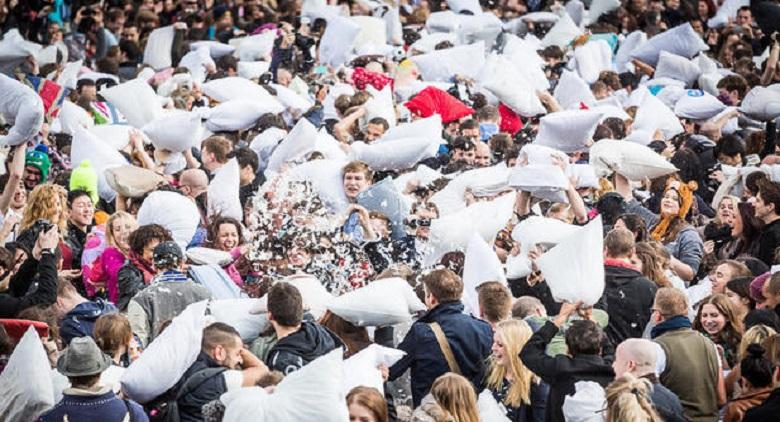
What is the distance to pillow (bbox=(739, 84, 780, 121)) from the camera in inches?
444

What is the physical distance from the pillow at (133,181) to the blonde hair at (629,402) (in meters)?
3.91

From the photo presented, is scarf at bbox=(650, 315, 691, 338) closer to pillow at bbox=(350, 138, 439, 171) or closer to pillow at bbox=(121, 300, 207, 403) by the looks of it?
pillow at bbox=(121, 300, 207, 403)

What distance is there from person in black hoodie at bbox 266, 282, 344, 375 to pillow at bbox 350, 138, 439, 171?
3.30m

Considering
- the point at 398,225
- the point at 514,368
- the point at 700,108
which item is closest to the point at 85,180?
the point at 398,225

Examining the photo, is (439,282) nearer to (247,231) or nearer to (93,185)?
(247,231)

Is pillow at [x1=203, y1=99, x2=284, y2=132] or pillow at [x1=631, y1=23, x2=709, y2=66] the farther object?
pillow at [x1=631, y1=23, x2=709, y2=66]

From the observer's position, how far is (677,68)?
1343 cm

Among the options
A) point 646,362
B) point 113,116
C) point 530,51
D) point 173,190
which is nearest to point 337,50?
point 530,51

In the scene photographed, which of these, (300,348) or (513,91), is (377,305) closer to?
(300,348)

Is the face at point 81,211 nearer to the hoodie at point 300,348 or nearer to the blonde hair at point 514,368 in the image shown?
the hoodie at point 300,348

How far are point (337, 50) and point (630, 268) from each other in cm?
638

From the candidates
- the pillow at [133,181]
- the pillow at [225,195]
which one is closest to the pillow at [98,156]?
the pillow at [133,181]

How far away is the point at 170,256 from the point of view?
7.15 metres

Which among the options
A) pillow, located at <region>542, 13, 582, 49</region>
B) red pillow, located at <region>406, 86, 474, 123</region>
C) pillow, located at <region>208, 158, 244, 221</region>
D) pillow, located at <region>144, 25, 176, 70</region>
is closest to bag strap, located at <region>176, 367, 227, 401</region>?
pillow, located at <region>208, 158, 244, 221</region>
